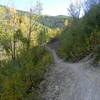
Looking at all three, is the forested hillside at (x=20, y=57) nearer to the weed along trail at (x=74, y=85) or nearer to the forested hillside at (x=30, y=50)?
the forested hillside at (x=30, y=50)

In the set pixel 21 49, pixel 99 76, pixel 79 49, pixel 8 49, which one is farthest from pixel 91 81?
pixel 8 49

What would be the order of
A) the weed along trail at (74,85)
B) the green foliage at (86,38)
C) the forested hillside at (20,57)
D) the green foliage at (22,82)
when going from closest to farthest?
the weed along trail at (74,85)
the green foliage at (22,82)
the forested hillside at (20,57)
the green foliage at (86,38)

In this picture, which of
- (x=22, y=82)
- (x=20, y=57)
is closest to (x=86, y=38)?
(x=20, y=57)

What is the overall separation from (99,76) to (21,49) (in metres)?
9.93

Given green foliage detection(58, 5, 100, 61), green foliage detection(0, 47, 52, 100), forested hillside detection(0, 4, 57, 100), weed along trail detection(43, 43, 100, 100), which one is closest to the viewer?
weed along trail detection(43, 43, 100, 100)

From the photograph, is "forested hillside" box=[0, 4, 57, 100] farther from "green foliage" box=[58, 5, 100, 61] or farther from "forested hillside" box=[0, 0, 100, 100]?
"green foliage" box=[58, 5, 100, 61]

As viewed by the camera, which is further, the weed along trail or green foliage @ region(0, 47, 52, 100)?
green foliage @ region(0, 47, 52, 100)

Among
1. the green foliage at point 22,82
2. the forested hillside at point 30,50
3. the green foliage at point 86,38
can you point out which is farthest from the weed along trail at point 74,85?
the green foliage at point 86,38

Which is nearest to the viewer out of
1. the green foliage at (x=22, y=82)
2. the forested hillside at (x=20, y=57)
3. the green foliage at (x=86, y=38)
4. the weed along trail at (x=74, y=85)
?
the weed along trail at (x=74, y=85)

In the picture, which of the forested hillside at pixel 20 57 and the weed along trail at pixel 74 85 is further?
the forested hillside at pixel 20 57

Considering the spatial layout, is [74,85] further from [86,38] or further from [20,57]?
[86,38]

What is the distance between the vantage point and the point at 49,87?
11188 millimetres

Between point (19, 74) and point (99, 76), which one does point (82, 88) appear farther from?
point (19, 74)

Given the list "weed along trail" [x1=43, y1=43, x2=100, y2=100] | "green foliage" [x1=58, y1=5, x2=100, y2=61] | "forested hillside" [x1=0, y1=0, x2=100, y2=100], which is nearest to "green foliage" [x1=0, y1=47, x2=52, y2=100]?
"forested hillside" [x1=0, y1=0, x2=100, y2=100]
